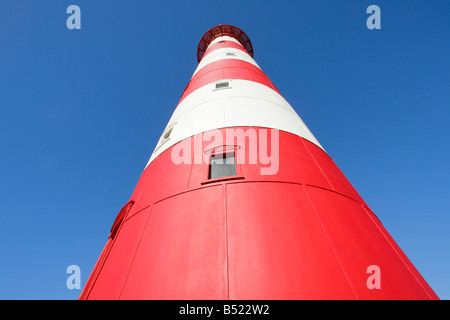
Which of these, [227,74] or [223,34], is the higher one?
[223,34]

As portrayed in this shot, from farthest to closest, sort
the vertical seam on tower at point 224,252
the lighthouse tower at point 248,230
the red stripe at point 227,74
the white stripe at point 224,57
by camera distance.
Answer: the white stripe at point 224,57, the red stripe at point 227,74, the lighthouse tower at point 248,230, the vertical seam on tower at point 224,252

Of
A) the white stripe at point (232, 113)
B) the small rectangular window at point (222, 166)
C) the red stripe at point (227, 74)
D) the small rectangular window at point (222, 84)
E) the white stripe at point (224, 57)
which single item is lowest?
the small rectangular window at point (222, 166)

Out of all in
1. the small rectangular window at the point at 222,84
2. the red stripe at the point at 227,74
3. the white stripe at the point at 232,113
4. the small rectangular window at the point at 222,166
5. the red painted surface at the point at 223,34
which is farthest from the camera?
the red painted surface at the point at 223,34

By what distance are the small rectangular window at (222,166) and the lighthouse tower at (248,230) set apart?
2cm

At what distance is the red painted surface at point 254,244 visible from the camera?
8.03ft

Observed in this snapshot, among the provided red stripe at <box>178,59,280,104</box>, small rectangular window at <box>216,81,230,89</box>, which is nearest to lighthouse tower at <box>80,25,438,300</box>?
small rectangular window at <box>216,81,230,89</box>

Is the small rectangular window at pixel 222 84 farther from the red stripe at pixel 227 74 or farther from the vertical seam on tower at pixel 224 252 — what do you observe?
the vertical seam on tower at pixel 224 252

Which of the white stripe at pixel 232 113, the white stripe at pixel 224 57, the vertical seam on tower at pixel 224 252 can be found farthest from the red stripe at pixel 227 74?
the vertical seam on tower at pixel 224 252

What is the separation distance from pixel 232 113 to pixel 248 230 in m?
2.96

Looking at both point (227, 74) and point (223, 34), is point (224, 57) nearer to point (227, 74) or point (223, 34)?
point (227, 74)

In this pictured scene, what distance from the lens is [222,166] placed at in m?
4.11

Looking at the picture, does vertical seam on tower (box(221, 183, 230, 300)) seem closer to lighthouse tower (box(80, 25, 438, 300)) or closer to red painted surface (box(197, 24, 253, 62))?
lighthouse tower (box(80, 25, 438, 300))

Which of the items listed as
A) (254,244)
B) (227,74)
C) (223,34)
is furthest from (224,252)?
(223,34)
